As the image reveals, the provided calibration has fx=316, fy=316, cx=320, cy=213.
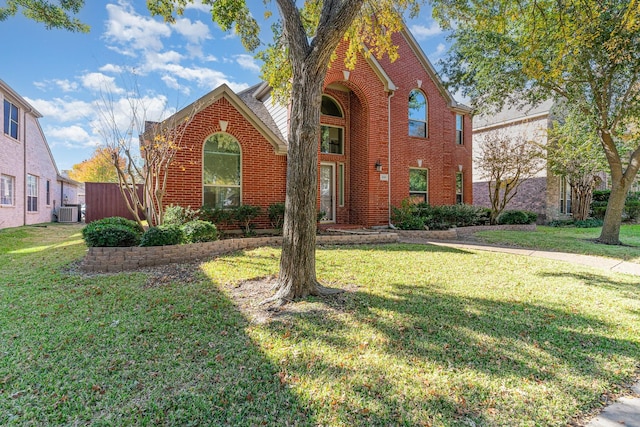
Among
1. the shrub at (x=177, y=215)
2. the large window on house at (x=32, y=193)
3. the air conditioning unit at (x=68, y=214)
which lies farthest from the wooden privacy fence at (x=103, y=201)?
the shrub at (x=177, y=215)

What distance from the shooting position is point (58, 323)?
12.7 feet

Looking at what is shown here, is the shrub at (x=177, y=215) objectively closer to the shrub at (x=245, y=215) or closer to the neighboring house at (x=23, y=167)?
the shrub at (x=245, y=215)

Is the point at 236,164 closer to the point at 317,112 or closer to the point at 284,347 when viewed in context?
the point at 317,112

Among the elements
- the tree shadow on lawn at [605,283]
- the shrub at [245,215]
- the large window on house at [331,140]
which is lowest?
the tree shadow on lawn at [605,283]

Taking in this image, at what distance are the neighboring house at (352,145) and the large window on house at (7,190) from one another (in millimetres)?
11123

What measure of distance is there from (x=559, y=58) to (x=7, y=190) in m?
22.2

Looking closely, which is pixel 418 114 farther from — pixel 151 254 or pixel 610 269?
pixel 151 254

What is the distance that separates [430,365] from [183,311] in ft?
10.2

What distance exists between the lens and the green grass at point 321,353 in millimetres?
2348

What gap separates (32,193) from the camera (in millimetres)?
17688

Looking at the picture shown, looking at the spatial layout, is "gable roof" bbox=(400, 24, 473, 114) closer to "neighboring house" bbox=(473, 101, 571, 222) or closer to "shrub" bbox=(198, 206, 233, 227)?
"neighboring house" bbox=(473, 101, 571, 222)

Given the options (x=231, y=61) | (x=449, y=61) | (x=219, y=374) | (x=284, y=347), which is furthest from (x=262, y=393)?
(x=449, y=61)

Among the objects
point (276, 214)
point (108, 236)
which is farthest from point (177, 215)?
point (276, 214)

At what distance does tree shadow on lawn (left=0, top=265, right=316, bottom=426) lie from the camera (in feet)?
7.59
